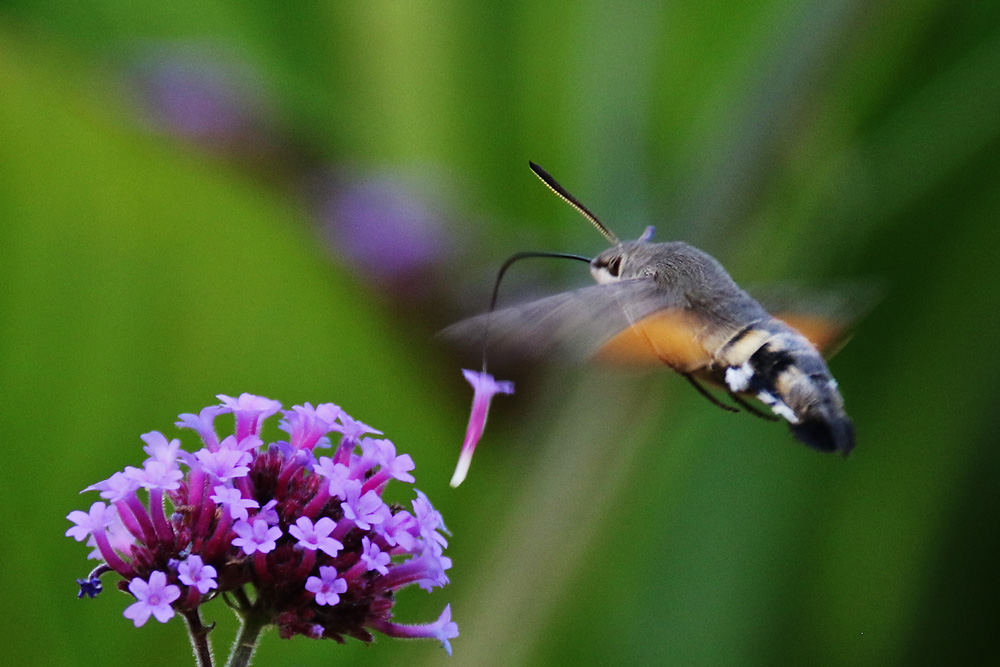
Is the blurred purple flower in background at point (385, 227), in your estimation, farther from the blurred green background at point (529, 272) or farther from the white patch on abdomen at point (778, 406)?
the white patch on abdomen at point (778, 406)

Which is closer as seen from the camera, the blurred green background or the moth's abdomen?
the moth's abdomen

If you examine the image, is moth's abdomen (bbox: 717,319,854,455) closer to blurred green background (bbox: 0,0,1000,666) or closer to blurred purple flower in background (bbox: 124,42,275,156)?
blurred green background (bbox: 0,0,1000,666)

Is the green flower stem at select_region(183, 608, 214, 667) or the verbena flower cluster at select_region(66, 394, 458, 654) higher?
the verbena flower cluster at select_region(66, 394, 458, 654)

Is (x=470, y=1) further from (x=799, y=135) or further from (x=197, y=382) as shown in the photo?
(x=197, y=382)

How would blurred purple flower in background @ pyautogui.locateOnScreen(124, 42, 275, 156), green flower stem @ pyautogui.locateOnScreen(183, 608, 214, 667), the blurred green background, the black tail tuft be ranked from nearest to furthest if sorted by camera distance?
green flower stem @ pyautogui.locateOnScreen(183, 608, 214, 667), the black tail tuft, the blurred green background, blurred purple flower in background @ pyautogui.locateOnScreen(124, 42, 275, 156)

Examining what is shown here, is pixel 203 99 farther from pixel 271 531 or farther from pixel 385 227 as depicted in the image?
pixel 271 531

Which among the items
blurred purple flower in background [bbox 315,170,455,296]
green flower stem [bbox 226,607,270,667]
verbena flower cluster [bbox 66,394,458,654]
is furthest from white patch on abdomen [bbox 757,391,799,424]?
blurred purple flower in background [bbox 315,170,455,296]

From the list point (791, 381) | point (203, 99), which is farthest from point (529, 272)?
point (791, 381)

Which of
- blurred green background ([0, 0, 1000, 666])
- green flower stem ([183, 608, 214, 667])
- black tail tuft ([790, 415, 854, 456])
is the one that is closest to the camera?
green flower stem ([183, 608, 214, 667])
